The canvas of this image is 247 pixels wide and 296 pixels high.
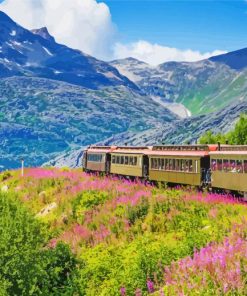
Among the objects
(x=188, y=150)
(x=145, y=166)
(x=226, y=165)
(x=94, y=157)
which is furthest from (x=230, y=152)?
(x=94, y=157)

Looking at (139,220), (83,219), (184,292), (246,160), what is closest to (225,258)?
(184,292)

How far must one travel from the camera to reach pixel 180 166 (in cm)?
3045

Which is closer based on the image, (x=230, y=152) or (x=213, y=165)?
(x=230, y=152)

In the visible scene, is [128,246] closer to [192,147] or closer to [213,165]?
[213,165]

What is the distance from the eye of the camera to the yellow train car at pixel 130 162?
3766 cm

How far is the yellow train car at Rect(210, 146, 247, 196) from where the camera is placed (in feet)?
74.9

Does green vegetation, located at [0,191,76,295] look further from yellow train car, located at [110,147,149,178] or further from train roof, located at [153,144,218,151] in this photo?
yellow train car, located at [110,147,149,178]

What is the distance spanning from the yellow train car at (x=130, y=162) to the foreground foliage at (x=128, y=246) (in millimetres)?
13440

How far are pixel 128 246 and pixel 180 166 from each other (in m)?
15.6

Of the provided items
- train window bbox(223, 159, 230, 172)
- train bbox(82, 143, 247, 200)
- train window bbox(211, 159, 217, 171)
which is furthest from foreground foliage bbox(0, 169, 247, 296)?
train window bbox(211, 159, 217, 171)

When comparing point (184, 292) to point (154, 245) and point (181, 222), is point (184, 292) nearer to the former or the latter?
point (154, 245)

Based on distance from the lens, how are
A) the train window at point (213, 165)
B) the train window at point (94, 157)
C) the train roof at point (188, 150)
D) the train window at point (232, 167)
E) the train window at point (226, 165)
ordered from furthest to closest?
the train window at point (94, 157), the train window at point (213, 165), the train roof at point (188, 150), the train window at point (226, 165), the train window at point (232, 167)

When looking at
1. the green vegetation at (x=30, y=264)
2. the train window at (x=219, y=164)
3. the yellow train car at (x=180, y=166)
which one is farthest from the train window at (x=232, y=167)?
the green vegetation at (x=30, y=264)

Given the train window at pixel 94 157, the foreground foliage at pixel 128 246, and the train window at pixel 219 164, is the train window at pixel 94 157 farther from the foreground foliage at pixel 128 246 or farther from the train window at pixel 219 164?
the foreground foliage at pixel 128 246
